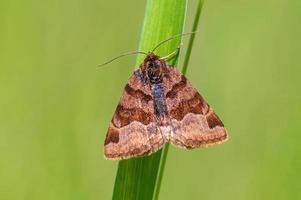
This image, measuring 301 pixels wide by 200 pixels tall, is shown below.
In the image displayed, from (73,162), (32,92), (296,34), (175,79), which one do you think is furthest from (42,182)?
(296,34)

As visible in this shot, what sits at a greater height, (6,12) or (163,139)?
(6,12)

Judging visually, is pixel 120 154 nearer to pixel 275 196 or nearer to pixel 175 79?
pixel 175 79

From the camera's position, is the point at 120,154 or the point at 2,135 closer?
the point at 120,154

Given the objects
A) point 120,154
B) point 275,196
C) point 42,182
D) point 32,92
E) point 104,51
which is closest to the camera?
point 120,154

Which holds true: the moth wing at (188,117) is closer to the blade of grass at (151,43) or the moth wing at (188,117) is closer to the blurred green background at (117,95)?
the blade of grass at (151,43)

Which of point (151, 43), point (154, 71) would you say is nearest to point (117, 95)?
point (154, 71)

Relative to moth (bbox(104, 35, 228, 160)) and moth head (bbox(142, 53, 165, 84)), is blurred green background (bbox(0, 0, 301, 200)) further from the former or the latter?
moth head (bbox(142, 53, 165, 84))

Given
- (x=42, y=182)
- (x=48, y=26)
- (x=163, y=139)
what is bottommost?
(x=42, y=182)
